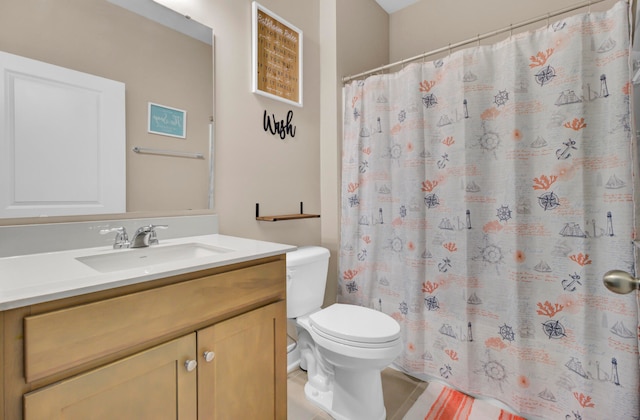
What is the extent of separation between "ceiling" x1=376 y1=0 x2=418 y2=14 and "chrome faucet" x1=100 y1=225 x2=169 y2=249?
2389mm

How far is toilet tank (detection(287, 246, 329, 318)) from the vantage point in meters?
1.61

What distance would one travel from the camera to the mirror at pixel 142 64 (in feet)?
3.42

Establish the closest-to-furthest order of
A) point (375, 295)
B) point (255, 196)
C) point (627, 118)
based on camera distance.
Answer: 1. point (627, 118)
2. point (255, 196)
3. point (375, 295)

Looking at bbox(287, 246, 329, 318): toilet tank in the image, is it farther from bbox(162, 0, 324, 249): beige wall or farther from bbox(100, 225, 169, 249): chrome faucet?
bbox(100, 225, 169, 249): chrome faucet

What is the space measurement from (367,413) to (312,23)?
235 centimetres

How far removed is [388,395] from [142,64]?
6.65 ft

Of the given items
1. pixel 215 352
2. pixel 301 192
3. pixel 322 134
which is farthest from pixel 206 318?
pixel 322 134

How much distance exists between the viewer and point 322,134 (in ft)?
7.02

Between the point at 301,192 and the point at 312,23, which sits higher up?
the point at 312,23

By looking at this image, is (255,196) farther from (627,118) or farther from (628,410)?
(628,410)

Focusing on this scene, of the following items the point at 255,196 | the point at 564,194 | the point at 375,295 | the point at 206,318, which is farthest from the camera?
the point at 375,295

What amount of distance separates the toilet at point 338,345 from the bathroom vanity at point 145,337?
32cm

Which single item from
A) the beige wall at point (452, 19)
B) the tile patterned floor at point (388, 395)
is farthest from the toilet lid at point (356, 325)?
the beige wall at point (452, 19)

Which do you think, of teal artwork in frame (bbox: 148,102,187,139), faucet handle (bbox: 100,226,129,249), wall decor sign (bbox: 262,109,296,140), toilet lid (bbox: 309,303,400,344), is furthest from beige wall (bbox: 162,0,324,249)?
toilet lid (bbox: 309,303,400,344)
